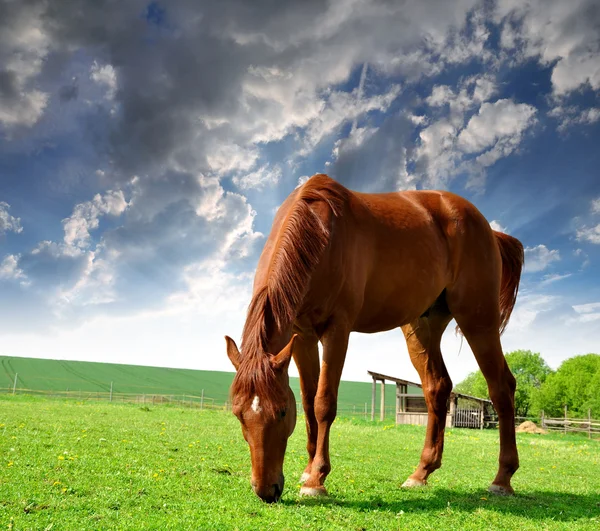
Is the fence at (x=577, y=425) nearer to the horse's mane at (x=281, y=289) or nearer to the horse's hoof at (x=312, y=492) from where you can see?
the horse's hoof at (x=312, y=492)

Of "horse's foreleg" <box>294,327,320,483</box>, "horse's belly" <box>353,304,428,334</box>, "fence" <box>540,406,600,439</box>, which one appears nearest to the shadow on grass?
"horse's foreleg" <box>294,327,320,483</box>

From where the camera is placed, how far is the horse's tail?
8.27 m

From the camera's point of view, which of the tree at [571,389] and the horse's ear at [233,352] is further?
the tree at [571,389]

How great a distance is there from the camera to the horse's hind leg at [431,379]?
662 cm

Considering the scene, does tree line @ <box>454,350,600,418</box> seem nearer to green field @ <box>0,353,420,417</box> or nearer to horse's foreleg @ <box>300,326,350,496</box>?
green field @ <box>0,353,420,417</box>

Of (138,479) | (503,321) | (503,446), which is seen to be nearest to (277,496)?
(138,479)

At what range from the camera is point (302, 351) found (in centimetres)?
588

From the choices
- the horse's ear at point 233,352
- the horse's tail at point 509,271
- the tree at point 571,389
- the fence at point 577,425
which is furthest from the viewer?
the tree at point 571,389

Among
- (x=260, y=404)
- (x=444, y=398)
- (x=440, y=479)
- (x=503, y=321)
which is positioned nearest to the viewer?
(x=260, y=404)

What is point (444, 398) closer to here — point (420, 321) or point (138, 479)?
point (420, 321)

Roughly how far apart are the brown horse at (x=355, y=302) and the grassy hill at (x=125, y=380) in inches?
2164

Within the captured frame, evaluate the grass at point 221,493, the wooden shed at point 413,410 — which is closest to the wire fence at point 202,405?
the wooden shed at point 413,410

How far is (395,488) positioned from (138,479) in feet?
9.98

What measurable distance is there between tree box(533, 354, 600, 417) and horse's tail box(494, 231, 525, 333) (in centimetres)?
5105
